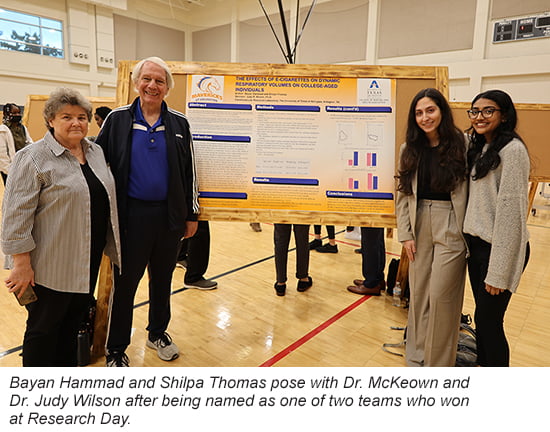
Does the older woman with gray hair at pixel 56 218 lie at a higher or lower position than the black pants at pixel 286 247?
higher

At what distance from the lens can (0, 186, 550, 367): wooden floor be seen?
7.63 ft

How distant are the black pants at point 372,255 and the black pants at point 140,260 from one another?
5.96 feet

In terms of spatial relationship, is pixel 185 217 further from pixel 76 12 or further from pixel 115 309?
pixel 76 12

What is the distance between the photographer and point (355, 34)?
1173cm

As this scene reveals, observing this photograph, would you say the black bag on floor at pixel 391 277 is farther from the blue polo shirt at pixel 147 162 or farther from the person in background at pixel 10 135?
the person in background at pixel 10 135

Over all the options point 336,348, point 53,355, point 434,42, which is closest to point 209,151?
point 53,355

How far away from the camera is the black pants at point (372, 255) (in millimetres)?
3246

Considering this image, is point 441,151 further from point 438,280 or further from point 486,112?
point 438,280

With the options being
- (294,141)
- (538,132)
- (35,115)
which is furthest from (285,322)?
(35,115)

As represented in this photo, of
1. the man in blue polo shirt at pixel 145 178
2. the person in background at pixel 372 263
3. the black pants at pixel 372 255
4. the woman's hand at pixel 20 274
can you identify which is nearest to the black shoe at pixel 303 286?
the person in background at pixel 372 263

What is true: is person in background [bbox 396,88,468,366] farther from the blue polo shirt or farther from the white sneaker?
the white sneaker

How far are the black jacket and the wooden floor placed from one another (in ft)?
3.27

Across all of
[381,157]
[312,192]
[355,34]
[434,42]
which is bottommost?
[312,192]

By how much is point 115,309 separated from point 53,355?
1.25ft
